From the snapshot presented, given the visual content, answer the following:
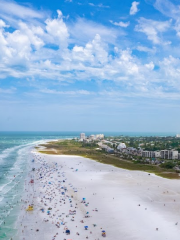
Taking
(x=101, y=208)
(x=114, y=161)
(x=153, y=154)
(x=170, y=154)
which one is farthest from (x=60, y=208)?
(x=153, y=154)

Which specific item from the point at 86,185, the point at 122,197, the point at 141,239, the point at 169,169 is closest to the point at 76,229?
the point at 141,239

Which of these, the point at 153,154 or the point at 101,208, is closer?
the point at 101,208

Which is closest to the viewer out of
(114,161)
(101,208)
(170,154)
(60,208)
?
(101,208)

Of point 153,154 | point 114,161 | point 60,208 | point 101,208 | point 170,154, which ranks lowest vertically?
point 60,208

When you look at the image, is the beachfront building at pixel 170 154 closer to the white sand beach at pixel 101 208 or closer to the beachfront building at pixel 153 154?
the beachfront building at pixel 153 154

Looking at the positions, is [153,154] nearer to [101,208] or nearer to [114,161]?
[114,161]

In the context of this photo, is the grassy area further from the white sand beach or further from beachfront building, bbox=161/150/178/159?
beachfront building, bbox=161/150/178/159

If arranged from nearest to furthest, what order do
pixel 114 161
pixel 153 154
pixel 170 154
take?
pixel 114 161
pixel 170 154
pixel 153 154

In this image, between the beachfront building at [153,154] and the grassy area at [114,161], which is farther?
the beachfront building at [153,154]

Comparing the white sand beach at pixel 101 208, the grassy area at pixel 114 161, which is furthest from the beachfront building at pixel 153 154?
the white sand beach at pixel 101 208
